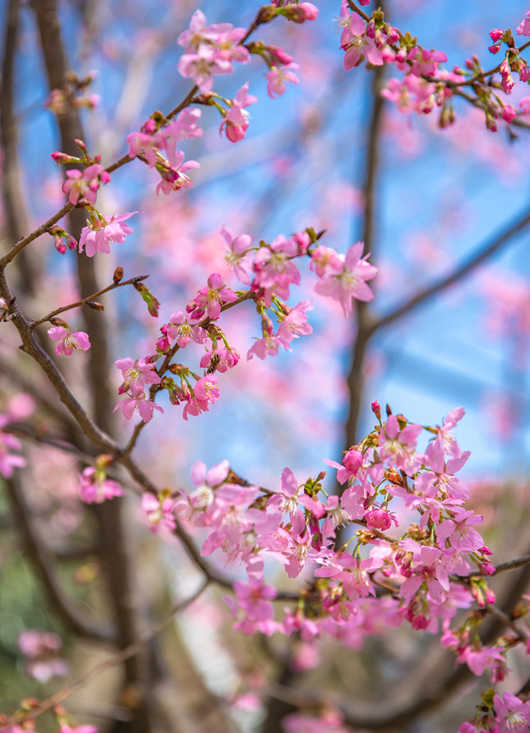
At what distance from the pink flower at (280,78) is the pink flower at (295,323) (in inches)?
13.8

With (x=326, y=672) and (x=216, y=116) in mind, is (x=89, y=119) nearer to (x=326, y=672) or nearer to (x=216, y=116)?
(x=216, y=116)

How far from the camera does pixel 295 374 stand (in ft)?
24.2

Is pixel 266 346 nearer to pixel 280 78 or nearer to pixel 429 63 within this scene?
pixel 280 78

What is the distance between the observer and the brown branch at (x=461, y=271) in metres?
1.60

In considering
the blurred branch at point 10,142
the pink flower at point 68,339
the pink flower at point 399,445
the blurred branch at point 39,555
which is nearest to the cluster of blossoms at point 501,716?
the pink flower at point 399,445

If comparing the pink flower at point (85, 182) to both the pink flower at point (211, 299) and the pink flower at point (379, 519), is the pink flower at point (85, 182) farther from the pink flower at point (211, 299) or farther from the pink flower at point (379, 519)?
the pink flower at point (379, 519)

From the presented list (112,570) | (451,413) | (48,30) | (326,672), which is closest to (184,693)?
(112,570)

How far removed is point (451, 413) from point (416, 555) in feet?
0.74

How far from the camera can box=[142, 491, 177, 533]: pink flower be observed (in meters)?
0.93

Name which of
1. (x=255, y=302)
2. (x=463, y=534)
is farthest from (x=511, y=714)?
(x=255, y=302)

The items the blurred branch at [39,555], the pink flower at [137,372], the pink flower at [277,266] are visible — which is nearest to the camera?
the pink flower at [277,266]

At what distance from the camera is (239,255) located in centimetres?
71

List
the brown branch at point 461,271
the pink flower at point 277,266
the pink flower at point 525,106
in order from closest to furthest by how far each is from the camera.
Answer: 1. the pink flower at point 277,266
2. the pink flower at point 525,106
3. the brown branch at point 461,271

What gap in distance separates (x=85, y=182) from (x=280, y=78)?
1.16 ft
